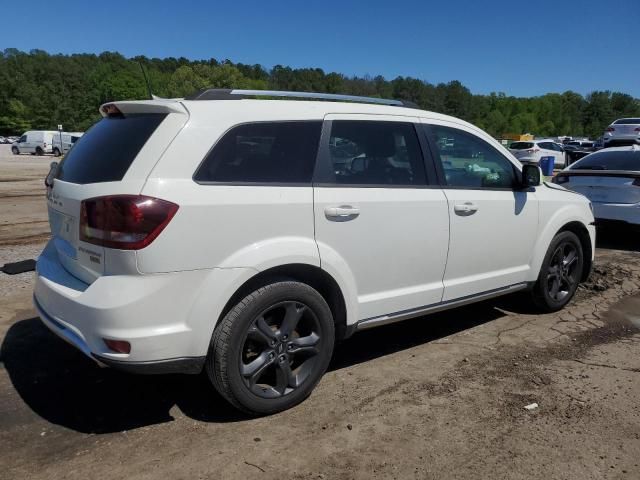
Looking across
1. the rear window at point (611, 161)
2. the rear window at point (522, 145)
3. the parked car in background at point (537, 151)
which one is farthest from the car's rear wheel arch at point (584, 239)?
the rear window at point (522, 145)

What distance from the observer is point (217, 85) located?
90625 mm

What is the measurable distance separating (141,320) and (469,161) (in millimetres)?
2842

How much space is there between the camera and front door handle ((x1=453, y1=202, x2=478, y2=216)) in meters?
4.00

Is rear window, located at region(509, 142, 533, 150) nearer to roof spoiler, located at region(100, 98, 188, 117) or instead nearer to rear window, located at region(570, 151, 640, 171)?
rear window, located at region(570, 151, 640, 171)

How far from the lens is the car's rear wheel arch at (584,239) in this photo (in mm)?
5232

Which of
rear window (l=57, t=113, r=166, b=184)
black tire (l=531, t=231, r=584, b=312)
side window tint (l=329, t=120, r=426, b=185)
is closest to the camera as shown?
rear window (l=57, t=113, r=166, b=184)

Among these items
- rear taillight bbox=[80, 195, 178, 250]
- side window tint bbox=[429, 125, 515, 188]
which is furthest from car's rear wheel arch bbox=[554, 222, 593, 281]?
rear taillight bbox=[80, 195, 178, 250]

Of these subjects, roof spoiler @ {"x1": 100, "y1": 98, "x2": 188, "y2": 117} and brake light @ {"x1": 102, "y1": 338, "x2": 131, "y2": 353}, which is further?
roof spoiler @ {"x1": 100, "y1": 98, "x2": 188, "y2": 117}

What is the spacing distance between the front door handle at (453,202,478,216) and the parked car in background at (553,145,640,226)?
15.3 feet

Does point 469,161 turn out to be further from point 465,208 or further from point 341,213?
point 341,213

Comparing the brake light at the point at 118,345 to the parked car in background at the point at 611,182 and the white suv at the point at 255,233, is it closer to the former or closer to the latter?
the white suv at the point at 255,233

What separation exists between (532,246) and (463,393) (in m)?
1.72

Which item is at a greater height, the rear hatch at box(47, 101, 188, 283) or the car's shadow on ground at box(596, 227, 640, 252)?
the rear hatch at box(47, 101, 188, 283)

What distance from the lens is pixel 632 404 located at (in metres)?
3.46
